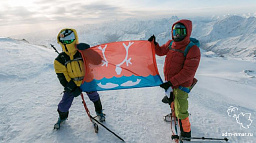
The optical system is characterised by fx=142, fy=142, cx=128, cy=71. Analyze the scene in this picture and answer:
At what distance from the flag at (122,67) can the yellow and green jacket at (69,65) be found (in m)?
0.29

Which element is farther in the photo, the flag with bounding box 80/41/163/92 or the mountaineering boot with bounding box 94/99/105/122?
the mountaineering boot with bounding box 94/99/105/122

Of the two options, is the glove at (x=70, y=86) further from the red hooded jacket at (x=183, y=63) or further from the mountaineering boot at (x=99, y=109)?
the red hooded jacket at (x=183, y=63)

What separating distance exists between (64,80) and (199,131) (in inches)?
165

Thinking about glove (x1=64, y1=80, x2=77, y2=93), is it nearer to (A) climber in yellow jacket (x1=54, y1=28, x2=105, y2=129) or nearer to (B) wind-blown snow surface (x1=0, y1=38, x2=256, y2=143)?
(A) climber in yellow jacket (x1=54, y1=28, x2=105, y2=129)

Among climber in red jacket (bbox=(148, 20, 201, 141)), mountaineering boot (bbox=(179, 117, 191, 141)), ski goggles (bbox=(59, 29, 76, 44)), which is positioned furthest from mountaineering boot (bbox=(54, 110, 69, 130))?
mountaineering boot (bbox=(179, 117, 191, 141))

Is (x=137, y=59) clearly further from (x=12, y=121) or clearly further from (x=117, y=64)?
(x=12, y=121)

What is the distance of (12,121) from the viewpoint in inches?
162

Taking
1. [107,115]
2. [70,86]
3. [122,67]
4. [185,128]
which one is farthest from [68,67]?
[185,128]

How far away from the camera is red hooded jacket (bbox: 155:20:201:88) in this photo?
10.7ft

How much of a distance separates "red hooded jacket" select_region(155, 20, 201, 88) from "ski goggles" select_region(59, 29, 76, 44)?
256 cm

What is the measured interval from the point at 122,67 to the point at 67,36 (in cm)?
164

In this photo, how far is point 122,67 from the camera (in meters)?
4.03

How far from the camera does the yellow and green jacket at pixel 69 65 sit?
3729 millimetres

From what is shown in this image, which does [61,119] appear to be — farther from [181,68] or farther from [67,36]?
[181,68]
